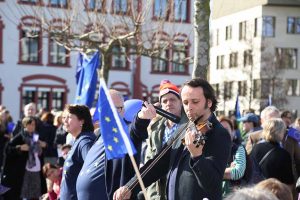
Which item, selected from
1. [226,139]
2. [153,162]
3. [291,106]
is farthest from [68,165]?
[291,106]

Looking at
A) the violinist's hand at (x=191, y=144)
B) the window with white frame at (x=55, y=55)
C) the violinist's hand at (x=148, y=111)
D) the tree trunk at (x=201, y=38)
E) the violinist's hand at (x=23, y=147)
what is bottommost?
the violinist's hand at (x=23, y=147)

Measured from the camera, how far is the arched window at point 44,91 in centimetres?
3788

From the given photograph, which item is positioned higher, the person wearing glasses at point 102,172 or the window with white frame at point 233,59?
the window with white frame at point 233,59

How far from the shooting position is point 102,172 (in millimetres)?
5660

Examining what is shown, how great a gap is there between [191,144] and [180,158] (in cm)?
43

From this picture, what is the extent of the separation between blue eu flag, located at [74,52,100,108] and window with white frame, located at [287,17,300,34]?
49775mm

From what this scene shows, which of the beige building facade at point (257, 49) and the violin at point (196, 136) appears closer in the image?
the violin at point (196, 136)

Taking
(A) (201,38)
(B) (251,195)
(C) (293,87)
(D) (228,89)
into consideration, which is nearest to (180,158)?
(B) (251,195)

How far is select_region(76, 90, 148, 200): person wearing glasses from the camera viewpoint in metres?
5.46

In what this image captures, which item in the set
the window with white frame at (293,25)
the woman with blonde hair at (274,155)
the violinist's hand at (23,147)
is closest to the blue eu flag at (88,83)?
the violinist's hand at (23,147)

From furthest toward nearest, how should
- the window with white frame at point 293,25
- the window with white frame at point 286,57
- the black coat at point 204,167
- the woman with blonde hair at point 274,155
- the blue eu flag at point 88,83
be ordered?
the window with white frame at point 293,25 < the window with white frame at point 286,57 < the blue eu flag at point 88,83 < the woman with blonde hair at point 274,155 < the black coat at point 204,167

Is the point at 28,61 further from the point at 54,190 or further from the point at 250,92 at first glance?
the point at 54,190

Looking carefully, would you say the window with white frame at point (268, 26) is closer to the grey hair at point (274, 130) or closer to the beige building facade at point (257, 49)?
the beige building facade at point (257, 49)

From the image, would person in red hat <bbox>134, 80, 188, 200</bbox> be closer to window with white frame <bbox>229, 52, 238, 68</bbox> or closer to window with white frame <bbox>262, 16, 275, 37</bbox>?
window with white frame <bbox>229, 52, 238, 68</bbox>
